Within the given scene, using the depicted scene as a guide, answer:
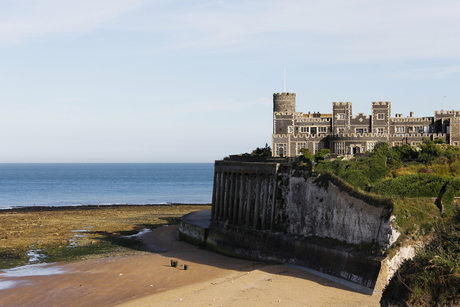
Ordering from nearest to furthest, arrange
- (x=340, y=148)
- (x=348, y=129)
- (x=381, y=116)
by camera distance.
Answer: (x=340, y=148) < (x=381, y=116) < (x=348, y=129)

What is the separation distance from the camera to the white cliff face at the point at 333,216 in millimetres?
30484

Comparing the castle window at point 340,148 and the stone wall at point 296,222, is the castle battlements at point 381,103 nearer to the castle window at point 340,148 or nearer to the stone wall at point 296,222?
the castle window at point 340,148

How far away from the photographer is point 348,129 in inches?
3041

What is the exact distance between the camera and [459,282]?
2114 centimetres

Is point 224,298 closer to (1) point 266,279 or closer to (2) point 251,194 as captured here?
(1) point 266,279

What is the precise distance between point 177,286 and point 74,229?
91.4 ft

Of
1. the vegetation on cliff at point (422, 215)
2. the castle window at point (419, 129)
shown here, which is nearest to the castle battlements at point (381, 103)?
the castle window at point (419, 129)

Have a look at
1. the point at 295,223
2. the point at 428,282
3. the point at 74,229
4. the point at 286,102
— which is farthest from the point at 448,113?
the point at 428,282

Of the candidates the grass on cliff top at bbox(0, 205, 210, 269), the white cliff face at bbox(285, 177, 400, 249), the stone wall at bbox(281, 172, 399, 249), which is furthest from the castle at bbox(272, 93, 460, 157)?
the white cliff face at bbox(285, 177, 400, 249)

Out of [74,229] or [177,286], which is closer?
[177,286]

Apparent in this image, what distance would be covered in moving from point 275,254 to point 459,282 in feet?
61.7

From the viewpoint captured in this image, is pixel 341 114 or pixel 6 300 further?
pixel 341 114

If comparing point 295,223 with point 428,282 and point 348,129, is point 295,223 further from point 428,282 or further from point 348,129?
point 348,129

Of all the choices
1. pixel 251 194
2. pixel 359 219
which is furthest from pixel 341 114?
pixel 359 219
